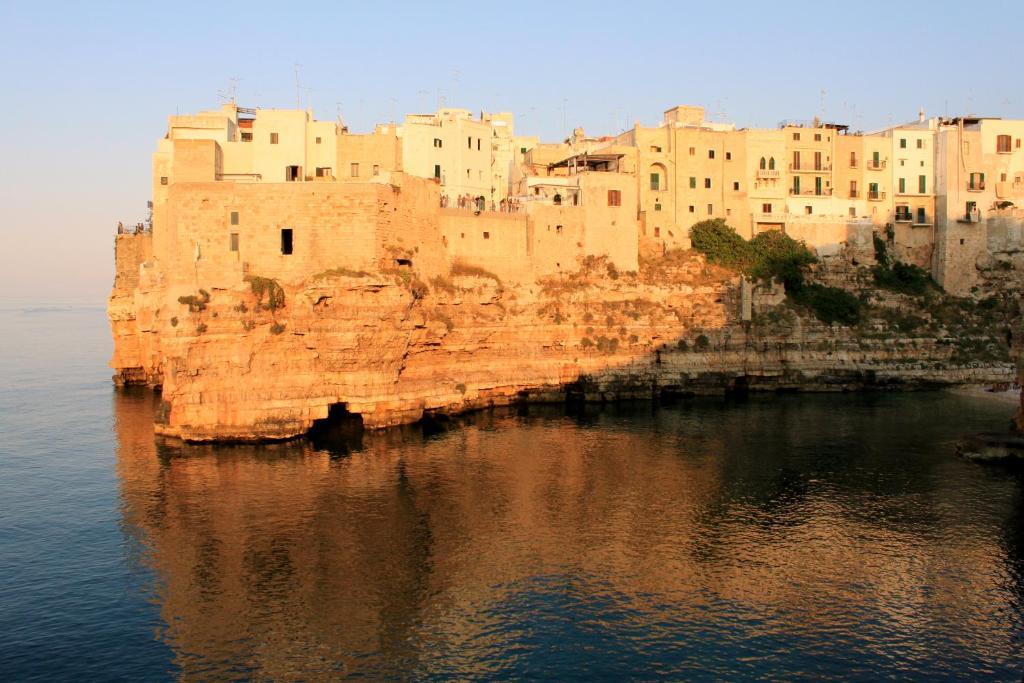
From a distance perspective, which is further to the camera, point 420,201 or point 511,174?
point 511,174

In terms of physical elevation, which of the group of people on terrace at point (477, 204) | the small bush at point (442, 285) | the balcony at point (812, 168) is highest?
the balcony at point (812, 168)

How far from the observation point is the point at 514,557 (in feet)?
83.3

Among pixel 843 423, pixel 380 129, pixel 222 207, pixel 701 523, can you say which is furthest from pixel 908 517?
pixel 380 129

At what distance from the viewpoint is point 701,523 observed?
28.2 meters

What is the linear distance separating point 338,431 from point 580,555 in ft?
63.1

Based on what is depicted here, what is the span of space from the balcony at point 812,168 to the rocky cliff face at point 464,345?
1038 centimetres

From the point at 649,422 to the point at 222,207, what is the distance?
2408cm

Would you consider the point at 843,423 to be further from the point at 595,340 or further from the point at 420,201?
the point at 420,201

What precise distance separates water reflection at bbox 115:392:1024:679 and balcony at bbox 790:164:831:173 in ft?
84.7

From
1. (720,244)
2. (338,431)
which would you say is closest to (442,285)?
(338,431)

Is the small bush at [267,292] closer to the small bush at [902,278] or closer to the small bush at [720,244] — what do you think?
the small bush at [720,244]

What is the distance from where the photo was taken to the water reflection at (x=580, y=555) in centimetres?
1964

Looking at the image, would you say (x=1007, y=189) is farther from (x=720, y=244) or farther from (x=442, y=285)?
(x=442, y=285)

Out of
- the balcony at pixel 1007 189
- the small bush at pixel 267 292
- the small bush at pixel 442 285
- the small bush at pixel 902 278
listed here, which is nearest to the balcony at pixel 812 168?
the small bush at pixel 902 278
